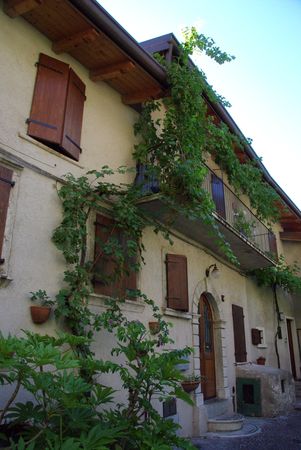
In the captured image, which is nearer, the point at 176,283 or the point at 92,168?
the point at 92,168

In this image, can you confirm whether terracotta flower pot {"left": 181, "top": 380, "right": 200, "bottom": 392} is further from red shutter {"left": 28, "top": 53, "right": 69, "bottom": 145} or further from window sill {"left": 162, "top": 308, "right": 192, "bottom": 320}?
red shutter {"left": 28, "top": 53, "right": 69, "bottom": 145}

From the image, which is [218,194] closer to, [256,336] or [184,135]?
[184,135]

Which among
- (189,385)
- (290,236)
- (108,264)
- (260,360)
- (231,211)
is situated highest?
(290,236)

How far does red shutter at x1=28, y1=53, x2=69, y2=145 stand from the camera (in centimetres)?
560

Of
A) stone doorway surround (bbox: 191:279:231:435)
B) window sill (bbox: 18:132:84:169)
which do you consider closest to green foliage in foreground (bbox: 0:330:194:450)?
window sill (bbox: 18:132:84:169)

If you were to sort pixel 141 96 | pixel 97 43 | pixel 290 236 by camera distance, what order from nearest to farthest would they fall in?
pixel 97 43
pixel 141 96
pixel 290 236

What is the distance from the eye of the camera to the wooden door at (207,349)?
8.52m

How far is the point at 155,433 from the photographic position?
137 inches

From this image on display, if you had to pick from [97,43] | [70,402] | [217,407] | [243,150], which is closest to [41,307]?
[70,402]

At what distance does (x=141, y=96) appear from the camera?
7.46 metres

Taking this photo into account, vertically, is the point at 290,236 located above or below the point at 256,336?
above

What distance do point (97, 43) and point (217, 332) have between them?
683 cm

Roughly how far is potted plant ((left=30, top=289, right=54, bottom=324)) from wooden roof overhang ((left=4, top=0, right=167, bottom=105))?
398 cm

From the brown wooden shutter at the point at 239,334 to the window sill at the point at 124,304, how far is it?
430 centimetres
